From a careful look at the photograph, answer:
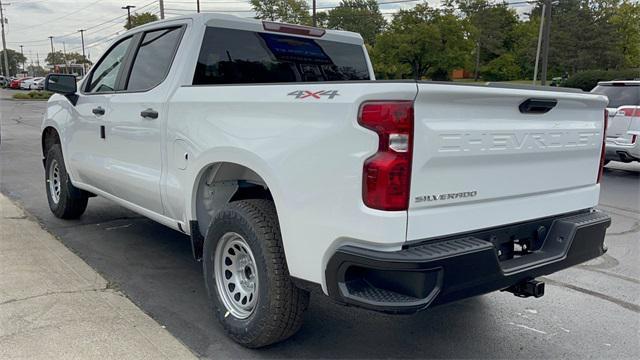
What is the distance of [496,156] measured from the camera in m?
2.77

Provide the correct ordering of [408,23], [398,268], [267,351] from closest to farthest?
[398,268] < [267,351] < [408,23]

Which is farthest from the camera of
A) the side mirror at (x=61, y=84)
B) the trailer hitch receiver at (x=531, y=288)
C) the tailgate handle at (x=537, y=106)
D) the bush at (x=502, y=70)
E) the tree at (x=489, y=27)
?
the tree at (x=489, y=27)

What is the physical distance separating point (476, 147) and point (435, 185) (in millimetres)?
319

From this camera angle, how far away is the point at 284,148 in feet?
9.25

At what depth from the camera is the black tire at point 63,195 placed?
229 inches

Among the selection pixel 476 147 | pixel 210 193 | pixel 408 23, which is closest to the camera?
pixel 476 147

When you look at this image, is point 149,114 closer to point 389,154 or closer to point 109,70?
point 109,70

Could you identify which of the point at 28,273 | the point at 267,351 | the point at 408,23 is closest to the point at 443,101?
the point at 267,351

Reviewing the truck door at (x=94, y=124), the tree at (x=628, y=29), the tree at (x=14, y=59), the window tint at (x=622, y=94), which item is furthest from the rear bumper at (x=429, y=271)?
the tree at (x=14, y=59)

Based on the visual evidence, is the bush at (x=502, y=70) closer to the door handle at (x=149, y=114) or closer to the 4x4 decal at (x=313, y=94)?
the door handle at (x=149, y=114)

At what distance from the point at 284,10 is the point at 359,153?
5779 centimetres

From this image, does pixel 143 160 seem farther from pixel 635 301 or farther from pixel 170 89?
pixel 635 301

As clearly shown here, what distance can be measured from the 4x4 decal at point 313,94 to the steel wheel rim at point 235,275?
3.09 ft

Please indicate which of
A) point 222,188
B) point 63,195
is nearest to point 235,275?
point 222,188
